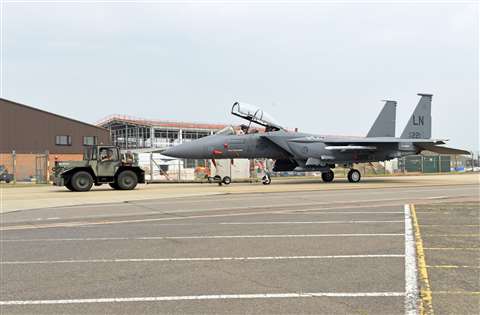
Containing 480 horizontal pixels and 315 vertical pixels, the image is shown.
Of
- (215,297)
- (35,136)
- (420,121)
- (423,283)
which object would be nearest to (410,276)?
(423,283)

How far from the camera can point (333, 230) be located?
27.5ft

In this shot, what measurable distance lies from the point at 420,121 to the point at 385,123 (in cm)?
225

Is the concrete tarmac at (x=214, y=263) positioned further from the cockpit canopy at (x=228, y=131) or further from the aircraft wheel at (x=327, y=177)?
the aircraft wheel at (x=327, y=177)

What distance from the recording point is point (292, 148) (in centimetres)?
2541

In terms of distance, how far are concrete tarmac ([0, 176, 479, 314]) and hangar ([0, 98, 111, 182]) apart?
3898cm

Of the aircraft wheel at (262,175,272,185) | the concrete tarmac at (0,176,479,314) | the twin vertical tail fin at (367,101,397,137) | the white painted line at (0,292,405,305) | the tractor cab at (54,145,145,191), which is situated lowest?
the white painted line at (0,292,405,305)

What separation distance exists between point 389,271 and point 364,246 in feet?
5.08

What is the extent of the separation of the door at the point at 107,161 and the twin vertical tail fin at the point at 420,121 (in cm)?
1944

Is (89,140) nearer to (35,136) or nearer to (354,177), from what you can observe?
(35,136)

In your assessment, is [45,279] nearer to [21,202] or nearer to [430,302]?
[430,302]

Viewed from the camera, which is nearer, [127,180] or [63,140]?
[127,180]

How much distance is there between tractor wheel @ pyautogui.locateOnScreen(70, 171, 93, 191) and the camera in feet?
66.6

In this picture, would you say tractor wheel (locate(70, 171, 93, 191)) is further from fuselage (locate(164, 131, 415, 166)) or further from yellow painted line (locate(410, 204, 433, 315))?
yellow painted line (locate(410, 204, 433, 315))

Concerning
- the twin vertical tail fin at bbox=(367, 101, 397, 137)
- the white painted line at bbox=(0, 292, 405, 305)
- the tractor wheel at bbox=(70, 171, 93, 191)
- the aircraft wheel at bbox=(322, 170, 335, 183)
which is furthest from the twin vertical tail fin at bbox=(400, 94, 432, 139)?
the white painted line at bbox=(0, 292, 405, 305)
